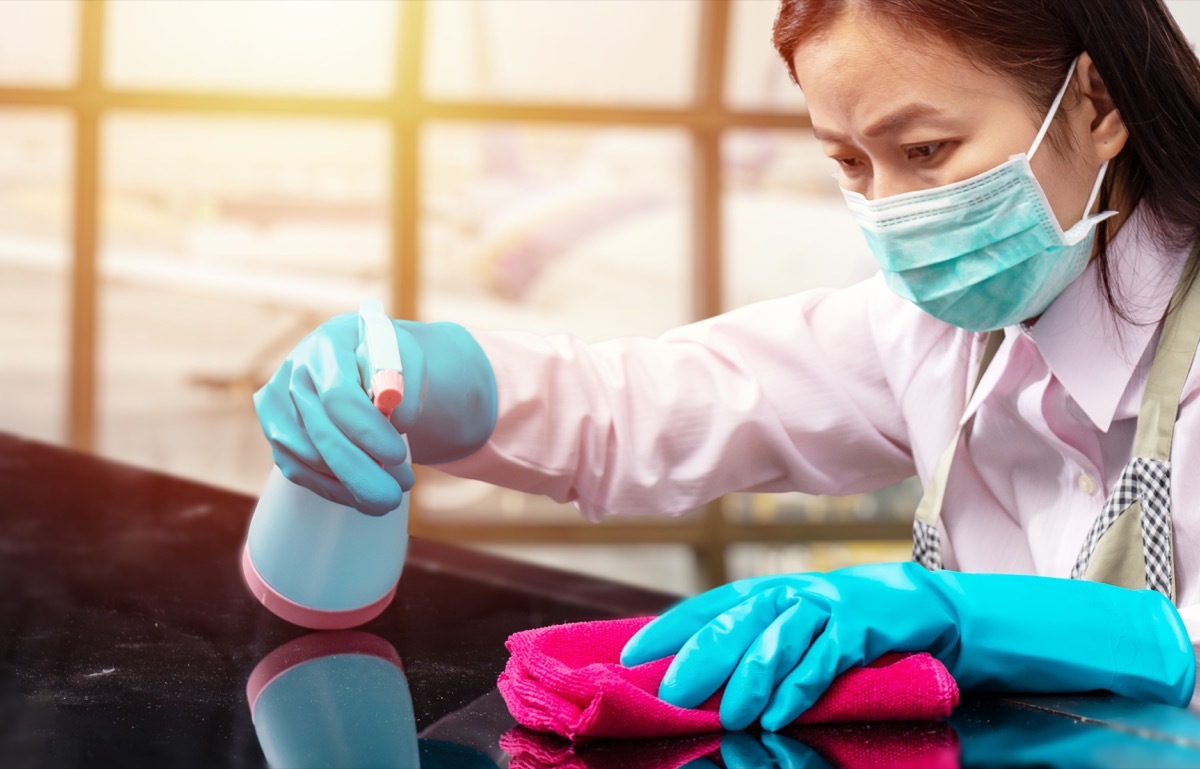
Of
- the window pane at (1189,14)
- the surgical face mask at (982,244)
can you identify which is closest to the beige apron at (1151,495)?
the surgical face mask at (982,244)

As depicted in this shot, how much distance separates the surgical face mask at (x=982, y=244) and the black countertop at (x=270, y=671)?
1.42 feet

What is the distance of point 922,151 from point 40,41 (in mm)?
3912

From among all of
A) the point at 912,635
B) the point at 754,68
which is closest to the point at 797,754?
the point at 912,635

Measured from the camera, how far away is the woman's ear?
1107 mm

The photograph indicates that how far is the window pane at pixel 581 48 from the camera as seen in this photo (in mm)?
4309

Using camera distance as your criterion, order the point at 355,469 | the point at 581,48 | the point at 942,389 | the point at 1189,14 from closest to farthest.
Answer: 1. the point at 355,469
2. the point at 942,389
3. the point at 1189,14
4. the point at 581,48

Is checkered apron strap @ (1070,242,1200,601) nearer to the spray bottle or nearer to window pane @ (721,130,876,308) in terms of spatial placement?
the spray bottle

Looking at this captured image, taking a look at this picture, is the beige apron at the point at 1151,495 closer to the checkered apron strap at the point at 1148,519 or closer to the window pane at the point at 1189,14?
the checkered apron strap at the point at 1148,519

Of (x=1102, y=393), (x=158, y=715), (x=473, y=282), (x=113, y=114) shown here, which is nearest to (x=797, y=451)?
(x=1102, y=393)

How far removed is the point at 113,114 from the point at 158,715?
3.84 m

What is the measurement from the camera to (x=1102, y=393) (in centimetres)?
112

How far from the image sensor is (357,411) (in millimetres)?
972

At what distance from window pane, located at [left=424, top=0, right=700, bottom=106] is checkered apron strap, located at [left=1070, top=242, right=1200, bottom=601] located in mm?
3376

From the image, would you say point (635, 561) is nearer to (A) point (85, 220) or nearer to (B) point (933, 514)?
(A) point (85, 220)
